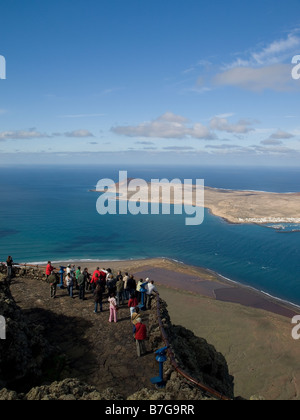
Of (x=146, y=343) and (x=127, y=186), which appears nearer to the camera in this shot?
(x=146, y=343)

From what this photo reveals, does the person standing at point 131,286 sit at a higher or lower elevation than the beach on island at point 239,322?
higher

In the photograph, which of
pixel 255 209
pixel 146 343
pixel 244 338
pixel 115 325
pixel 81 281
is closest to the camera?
pixel 146 343

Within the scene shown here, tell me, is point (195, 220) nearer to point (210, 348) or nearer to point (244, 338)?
point (244, 338)

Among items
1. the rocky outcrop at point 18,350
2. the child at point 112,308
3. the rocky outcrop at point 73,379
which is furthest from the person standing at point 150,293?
the rocky outcrop at point 18,350

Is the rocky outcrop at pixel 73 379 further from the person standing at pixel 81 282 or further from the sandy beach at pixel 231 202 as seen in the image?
the sandy beach at pixel 231 202

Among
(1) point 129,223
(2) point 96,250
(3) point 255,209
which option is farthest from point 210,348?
(3) point 255,209

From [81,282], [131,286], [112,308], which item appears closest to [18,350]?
[112,308]
